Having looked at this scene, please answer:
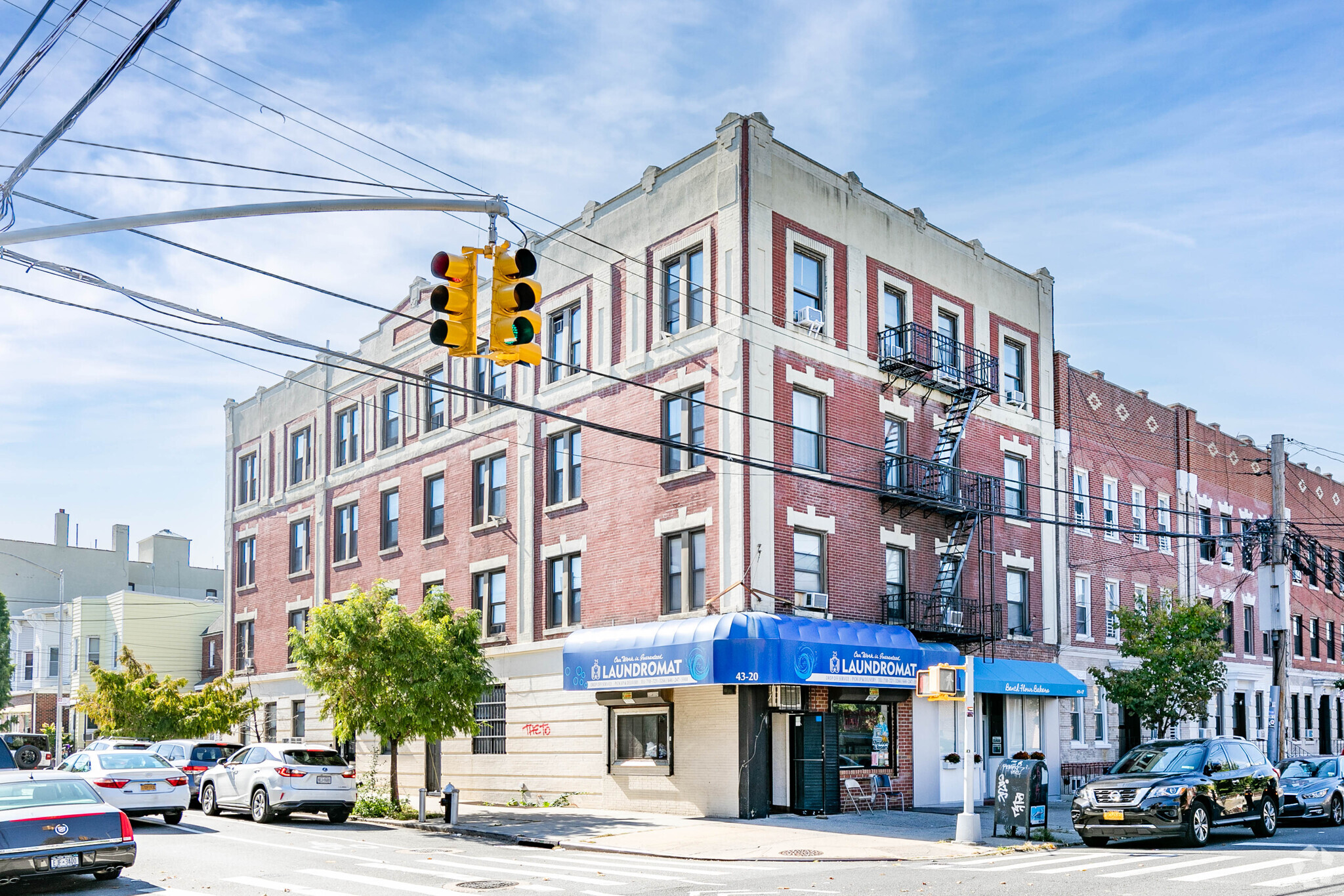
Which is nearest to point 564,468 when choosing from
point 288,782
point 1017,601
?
point 288,782

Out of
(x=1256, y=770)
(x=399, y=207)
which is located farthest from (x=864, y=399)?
(x=399, y=207)

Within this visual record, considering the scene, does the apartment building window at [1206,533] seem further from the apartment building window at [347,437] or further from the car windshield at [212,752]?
the car windshield at [212,752]

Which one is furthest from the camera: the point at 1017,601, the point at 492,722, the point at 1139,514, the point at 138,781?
the point at 1139,514

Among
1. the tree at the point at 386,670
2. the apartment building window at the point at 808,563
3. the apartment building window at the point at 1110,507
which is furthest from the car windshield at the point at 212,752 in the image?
the apartment building window at the point at 1110,507

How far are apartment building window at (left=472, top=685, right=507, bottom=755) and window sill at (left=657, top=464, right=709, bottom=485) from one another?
824 centimetres

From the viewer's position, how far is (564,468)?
30.9m

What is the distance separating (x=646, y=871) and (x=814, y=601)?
384 inches

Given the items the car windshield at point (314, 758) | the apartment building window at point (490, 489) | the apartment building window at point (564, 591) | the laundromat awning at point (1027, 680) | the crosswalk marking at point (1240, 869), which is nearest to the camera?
the crosswalk marking at point (1240, 869)

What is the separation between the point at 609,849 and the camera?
2038 cm

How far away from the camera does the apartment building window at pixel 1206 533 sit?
41.3 meters

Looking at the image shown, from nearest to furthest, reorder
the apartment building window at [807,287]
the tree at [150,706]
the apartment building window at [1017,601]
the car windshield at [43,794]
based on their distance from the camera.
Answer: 1. the car windshield at [43,794]
2. the apartment building window at [807,287]
3. the apartment building window at [1017,601]
4. the tree at [150,706]

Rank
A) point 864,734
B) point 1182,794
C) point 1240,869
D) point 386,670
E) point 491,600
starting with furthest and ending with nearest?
1. point 491,600
2. point 864,734
3. point 386,670
4. point 1182,794
5. point 1240,869

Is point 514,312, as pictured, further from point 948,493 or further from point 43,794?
point 948,493

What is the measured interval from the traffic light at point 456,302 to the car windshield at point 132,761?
1578cm
